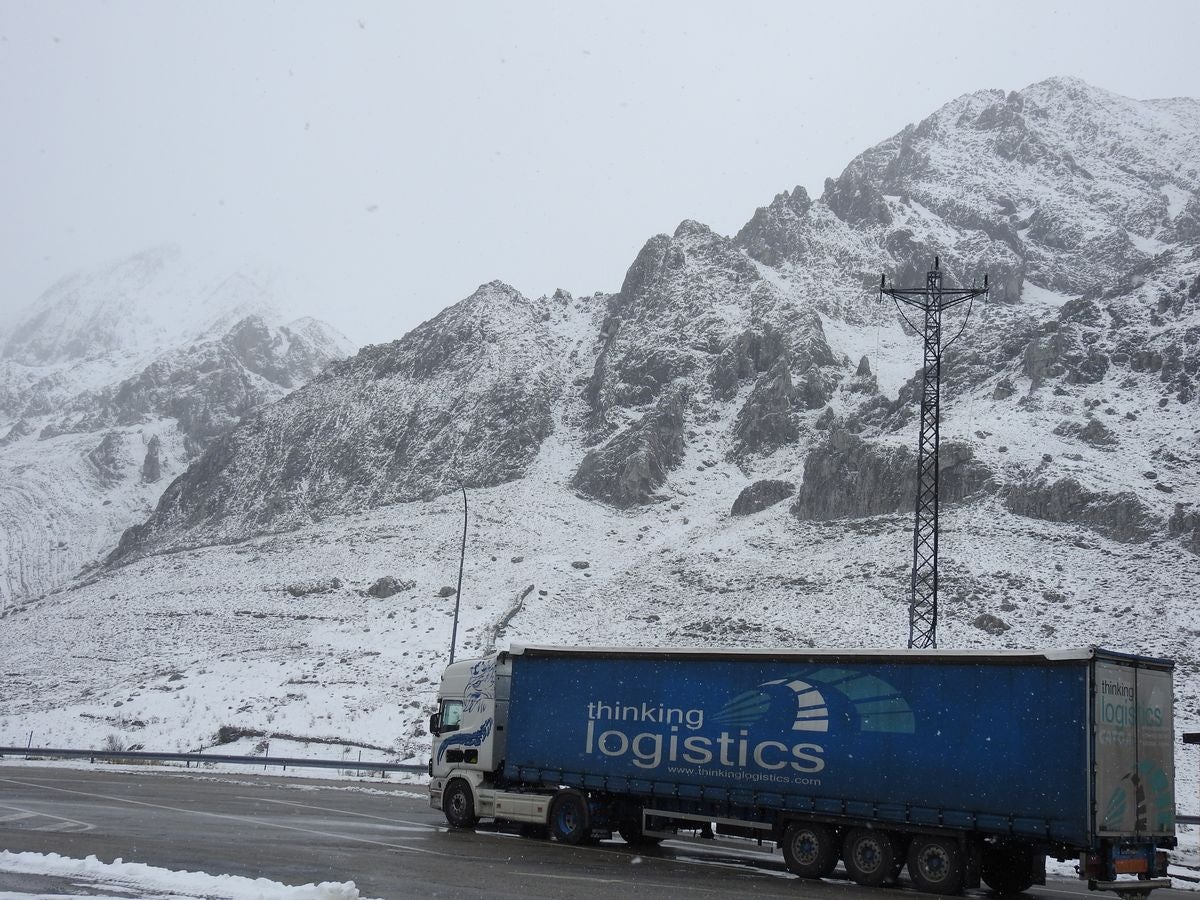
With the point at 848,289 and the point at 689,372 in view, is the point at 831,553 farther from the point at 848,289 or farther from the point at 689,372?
the point at 848,289

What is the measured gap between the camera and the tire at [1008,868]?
52.3 ft

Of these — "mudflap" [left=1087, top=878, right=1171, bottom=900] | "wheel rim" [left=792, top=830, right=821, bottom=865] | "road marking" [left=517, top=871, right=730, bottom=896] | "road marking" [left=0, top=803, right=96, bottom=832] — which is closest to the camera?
"road marking" [left=517, top=871, right=730, bottom=896]

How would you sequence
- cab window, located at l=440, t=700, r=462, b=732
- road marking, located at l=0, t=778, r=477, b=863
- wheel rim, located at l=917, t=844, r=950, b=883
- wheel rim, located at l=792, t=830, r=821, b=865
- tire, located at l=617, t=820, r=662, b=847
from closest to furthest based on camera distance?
1. wheel rim, located at l=917, t=844, r=950, b=883
2. wheel rim, located at l=792, t=830, r=821, b=865
3. road marking, located at l=0, t=778, r=477, b=863
4. tire, located at l=617, t=820, r=662, b=847
5. cab window, located at l=440, t=700, r=462, b=732

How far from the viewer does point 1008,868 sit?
16406 mm

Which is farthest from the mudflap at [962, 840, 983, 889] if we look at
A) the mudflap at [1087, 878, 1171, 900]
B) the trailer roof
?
the trailer roof

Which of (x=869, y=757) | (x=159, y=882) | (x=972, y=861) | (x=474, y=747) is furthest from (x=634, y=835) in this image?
(x=159, y=882)

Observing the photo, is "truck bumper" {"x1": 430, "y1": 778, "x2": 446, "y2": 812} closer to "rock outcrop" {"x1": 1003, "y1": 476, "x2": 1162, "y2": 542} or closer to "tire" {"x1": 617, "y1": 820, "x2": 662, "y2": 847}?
"tire" {"x1": 617, "y1": 820, "x2": 662, "y2": 847}

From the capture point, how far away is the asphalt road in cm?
1434

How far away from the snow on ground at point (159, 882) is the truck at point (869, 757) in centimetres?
767

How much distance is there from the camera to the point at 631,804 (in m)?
20.4

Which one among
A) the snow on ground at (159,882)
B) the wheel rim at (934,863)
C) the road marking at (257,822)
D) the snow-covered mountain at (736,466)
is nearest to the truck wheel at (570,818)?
the road marking at (257,822)

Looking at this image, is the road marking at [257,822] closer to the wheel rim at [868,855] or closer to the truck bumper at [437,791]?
the truck bumper at [437,791]

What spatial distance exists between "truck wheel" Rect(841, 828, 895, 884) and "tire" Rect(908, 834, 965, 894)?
1.18ft

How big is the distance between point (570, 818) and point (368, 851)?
4.69 m
